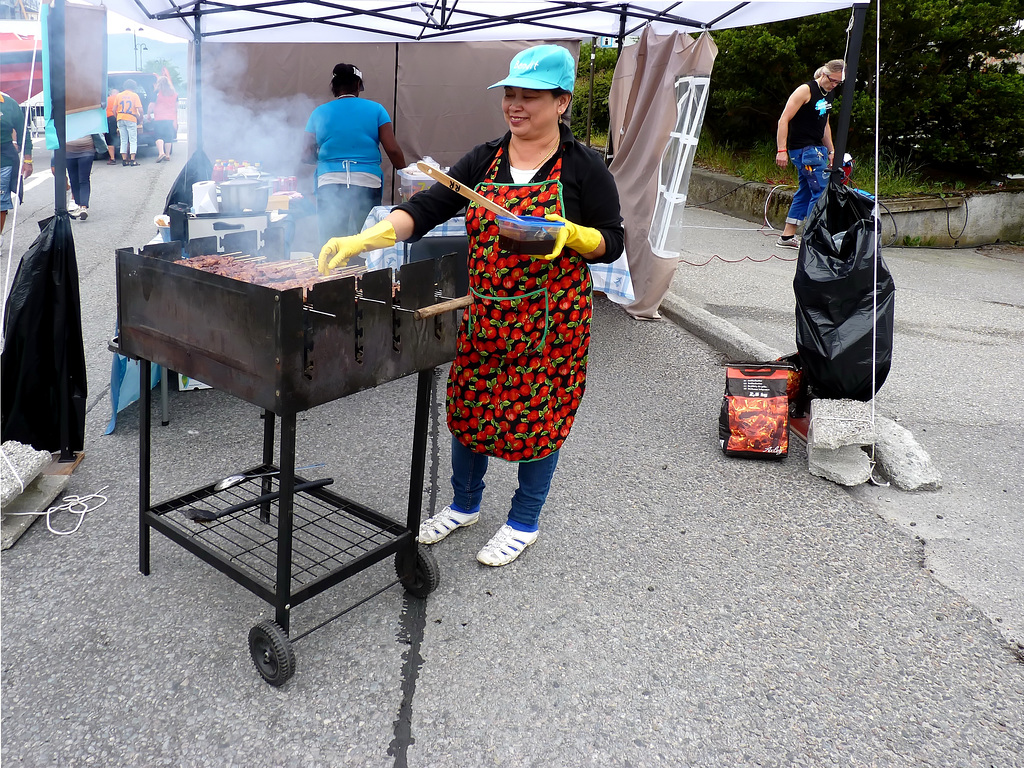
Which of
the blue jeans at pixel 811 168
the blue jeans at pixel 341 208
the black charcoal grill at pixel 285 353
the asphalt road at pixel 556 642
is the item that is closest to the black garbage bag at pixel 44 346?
the asphalt road at pixel 556 642

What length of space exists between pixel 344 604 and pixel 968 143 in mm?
10527

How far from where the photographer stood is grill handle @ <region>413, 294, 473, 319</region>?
2289 millimetres

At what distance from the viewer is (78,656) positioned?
2.31 m

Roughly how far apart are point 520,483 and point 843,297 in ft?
6.26

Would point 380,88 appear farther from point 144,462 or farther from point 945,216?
point 945,216

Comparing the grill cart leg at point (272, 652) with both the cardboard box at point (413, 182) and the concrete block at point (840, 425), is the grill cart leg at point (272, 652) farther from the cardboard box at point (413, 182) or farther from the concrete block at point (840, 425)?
the cardboard box at point (413, 182)

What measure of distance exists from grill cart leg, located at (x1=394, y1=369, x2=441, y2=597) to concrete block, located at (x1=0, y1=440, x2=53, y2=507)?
1547mm

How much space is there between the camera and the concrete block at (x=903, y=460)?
3.61 metres

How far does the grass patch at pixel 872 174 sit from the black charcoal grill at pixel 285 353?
8874mm

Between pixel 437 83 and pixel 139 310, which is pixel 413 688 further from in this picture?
pixel 437 83

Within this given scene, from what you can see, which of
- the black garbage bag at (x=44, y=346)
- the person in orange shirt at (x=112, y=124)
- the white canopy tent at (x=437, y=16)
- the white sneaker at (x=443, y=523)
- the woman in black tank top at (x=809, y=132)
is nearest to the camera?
the white sneaker at (x=443, y=523)

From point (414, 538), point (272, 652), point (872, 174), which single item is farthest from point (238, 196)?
point (872, 174)

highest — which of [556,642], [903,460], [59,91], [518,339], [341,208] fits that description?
[59,91]

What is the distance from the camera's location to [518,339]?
260 cm
